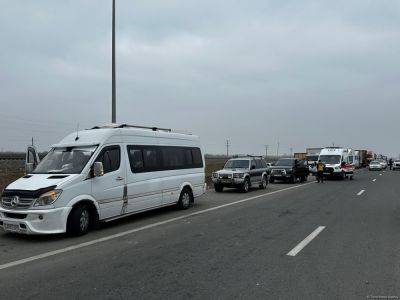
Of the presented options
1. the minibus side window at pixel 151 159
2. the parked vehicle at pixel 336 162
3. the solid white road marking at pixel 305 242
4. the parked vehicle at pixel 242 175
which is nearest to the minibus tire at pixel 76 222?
the minibus side window at pixel 151 159

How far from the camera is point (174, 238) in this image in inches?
353

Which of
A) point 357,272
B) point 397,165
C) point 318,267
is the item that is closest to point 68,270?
point 318,267

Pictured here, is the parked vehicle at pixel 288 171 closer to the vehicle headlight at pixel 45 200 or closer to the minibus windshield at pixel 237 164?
the minibus windshield at pixel 237 164

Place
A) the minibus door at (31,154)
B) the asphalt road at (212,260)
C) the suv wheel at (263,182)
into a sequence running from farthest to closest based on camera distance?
the suv wheel at (263,182), the minibus door at (31,154), the asphalt road at (212,260)

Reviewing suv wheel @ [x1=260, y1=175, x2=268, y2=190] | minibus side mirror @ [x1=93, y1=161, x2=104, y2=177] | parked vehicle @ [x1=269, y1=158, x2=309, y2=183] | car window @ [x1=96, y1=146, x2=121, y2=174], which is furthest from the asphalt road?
parked vehicle @ [x1=269, y1=158, x2=309, y2=183]

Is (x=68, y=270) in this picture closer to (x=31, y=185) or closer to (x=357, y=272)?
(x=31, y=185)

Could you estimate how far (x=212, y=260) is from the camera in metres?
7.04

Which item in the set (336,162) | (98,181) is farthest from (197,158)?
(336,162)

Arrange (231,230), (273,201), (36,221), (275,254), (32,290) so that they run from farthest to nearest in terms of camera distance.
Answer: (273,201)
(231,230)
(36,221)
(275,254)
(32,290)

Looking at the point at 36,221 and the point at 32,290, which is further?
the point at 36,221

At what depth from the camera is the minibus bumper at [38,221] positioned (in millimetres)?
8656

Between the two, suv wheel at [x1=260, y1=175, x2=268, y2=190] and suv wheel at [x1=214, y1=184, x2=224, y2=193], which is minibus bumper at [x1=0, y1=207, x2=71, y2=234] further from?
suv wheel at [x1=260, y1=175, x2=268, y2=190]

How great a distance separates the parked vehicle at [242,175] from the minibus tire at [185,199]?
6.60m

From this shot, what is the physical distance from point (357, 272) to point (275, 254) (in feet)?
5.03
